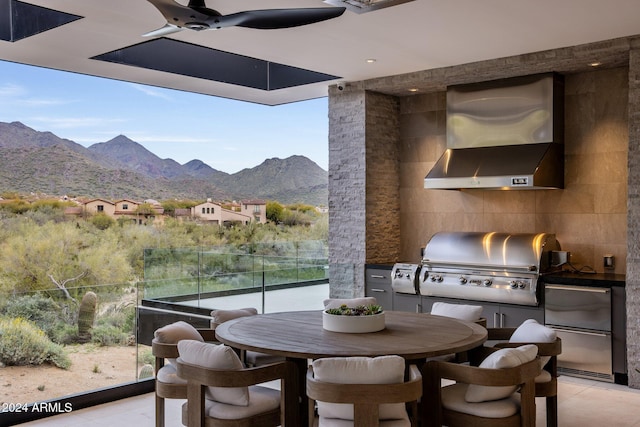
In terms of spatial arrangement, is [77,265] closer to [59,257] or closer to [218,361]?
[59,257]

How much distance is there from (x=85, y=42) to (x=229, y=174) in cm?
422

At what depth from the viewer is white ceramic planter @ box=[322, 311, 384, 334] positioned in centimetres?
388

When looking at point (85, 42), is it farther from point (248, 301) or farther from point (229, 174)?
point (229, 174)

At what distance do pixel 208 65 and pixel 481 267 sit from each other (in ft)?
10.7

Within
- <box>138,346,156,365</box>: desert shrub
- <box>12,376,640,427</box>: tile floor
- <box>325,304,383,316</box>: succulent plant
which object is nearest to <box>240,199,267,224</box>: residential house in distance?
<box>138,346,156,365</box>: desert shrub

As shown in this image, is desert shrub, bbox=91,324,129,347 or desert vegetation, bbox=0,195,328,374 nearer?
desert vegetation, bbox=0,195,328,374

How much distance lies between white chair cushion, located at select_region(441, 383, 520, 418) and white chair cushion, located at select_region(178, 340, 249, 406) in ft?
3.50

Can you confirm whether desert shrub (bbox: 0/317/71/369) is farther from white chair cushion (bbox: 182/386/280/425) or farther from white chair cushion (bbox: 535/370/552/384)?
white chair cushion (bbox: 535/370/552/384)

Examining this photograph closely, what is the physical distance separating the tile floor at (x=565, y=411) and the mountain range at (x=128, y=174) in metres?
3.30

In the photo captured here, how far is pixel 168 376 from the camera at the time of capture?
147 inches

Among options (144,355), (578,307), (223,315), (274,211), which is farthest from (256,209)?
(578,307)

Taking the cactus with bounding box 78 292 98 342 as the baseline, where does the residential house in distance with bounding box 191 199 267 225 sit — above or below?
above

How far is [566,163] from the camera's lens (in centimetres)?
614

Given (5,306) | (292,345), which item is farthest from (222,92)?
(292,345)
